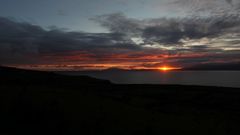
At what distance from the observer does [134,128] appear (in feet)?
66.4

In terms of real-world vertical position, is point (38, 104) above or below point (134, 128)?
above

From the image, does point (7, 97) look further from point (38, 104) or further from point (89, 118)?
point (89, 118)

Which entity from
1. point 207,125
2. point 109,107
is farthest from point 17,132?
point 207,125

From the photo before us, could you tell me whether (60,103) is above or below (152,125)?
above

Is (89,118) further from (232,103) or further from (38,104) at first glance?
(232,103)

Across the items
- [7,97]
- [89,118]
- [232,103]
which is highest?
[7,97]

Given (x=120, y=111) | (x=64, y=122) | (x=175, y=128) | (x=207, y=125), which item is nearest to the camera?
(x=64, y=122)

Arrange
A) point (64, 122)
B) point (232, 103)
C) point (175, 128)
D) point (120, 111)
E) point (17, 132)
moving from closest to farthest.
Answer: point (17, 132), point (64, 122), point (175, 128), point (120, 111), point (232, 103)

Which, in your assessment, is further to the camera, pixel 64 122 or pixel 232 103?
pixel 232 103

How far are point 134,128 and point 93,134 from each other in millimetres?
3727

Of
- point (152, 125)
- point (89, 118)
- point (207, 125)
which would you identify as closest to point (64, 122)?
point (89, 118)

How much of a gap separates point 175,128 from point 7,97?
16.9 m

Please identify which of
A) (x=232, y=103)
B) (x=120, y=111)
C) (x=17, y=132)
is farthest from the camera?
(x=232, y=103)

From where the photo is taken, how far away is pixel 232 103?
190 ft
